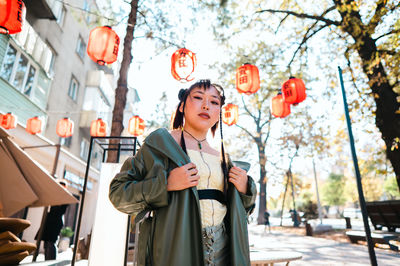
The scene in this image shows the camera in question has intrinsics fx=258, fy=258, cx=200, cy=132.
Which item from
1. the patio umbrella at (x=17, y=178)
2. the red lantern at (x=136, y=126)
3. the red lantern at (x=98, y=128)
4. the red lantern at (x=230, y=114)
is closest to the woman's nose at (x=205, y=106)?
the patio umbrella at (x=17, y=178)

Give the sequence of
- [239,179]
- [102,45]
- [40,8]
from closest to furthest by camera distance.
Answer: [239,179]
[102,45]
[40,8]

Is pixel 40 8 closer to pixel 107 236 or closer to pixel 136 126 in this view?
pixel 136 126

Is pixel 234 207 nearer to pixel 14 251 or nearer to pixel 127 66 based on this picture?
pixel 14 251

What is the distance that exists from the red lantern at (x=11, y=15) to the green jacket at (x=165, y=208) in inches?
192

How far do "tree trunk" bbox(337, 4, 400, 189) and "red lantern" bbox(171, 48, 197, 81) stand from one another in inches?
161

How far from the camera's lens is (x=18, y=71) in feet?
34.0

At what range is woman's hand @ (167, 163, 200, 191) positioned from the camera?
53.5 inches

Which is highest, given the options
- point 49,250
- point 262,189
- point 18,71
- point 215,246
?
point 18,71

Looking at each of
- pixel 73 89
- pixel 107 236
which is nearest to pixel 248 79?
pixel 107 236

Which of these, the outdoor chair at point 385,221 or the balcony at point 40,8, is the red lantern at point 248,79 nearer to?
the outdoor chair at point 385,221

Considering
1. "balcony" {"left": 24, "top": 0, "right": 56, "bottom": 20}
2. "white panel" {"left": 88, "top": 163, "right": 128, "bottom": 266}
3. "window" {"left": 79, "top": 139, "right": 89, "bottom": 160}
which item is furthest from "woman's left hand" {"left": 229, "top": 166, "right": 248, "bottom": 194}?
"window" {"left": 79, "top": 139, "right": 89, "bottom": 160}

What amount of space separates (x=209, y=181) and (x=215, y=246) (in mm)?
375

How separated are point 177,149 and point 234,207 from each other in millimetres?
484

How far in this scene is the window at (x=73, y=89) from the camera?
1537 centimetres
